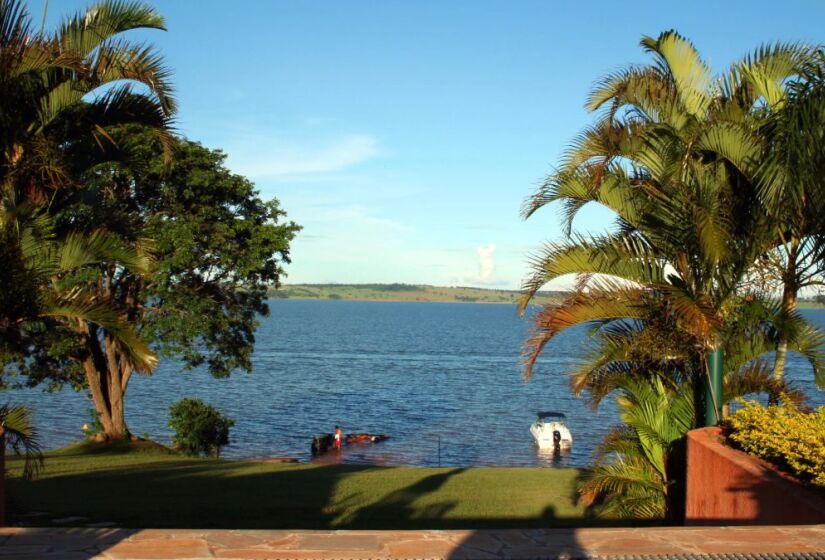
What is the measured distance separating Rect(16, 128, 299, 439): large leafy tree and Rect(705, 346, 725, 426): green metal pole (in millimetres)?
13699

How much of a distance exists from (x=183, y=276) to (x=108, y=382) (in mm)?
3412

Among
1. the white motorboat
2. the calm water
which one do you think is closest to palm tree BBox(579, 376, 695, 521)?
the calm water

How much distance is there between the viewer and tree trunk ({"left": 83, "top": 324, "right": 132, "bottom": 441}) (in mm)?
20047

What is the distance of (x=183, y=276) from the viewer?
20.4 m

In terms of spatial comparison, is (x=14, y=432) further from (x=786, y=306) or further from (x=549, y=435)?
(x=549, y=435)

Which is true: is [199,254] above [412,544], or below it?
above

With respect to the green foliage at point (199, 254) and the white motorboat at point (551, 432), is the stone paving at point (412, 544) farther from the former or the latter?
the white motorboat at point (551, 432)

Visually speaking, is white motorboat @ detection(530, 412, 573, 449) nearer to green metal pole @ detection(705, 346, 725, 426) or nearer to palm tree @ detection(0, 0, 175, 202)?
green metal pole @ detection(705, 346, 725, 426)

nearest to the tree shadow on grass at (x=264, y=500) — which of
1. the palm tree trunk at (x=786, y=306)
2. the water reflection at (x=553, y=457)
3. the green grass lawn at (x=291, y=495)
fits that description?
the green grass lawn at (x=291, y=495)

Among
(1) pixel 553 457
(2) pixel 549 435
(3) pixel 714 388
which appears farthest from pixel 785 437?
(2) pixel 549 435

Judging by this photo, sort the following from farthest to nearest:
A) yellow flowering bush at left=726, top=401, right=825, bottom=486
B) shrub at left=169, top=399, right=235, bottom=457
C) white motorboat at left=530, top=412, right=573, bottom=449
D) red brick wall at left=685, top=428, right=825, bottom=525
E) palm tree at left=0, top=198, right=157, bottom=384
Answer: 1. white motorboat at left=530, top=412, right=573, bottom=449
2. shrub at left=169, top=399, right=235, bottom=457
3. palm tree at left=0, top=198, right=157, bottom=384
4. yellow flowering bush at left=726, top=401, right=825, bottom=486
5. red brick wall at left=685, top=428, right=825, bottom=525

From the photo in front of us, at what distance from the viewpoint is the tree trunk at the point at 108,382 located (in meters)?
20.0

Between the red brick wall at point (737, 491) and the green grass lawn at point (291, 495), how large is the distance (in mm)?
1903

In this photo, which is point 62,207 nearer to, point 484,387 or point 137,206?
point 137,206
